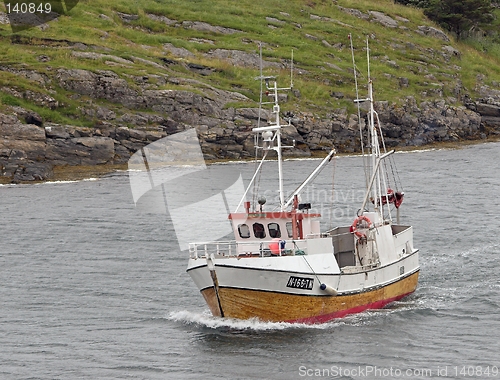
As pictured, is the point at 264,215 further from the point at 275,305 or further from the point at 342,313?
the point at 342,313

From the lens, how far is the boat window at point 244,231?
3728cm

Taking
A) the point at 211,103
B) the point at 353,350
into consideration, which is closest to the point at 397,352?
the point at 353,350

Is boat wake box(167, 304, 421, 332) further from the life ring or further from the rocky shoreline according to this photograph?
the rocky shoreline

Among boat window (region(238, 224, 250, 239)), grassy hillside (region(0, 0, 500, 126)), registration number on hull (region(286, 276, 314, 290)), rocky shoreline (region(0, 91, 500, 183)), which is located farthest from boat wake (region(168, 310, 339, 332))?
grassy hillside (region(0, 0, 500, 126))

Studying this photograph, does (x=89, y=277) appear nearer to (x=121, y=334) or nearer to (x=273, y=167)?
(x=121, y=334)

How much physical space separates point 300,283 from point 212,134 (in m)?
57.3

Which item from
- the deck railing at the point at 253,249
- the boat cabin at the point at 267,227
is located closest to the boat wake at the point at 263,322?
the deck railing at the point at 253,249

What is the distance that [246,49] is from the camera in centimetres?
11831

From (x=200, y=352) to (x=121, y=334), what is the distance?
438 cm

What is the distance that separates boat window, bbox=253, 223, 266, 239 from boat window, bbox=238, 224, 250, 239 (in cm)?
31

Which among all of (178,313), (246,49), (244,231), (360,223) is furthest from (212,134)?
(244,231)

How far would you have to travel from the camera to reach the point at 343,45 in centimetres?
12988

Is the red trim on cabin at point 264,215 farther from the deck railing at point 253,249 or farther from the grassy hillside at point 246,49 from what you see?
the grassy hillside at point 246,49

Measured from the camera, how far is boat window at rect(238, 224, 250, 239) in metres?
37.3
